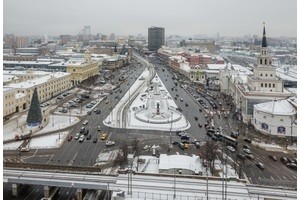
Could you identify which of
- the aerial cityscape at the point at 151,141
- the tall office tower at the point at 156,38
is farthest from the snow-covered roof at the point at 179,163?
the tall office tower at the point at 156,38

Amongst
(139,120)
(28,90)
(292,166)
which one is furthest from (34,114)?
(292,166)

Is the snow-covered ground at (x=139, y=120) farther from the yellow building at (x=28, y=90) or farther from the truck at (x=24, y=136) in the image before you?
the yellow building at (x=28, y=90)

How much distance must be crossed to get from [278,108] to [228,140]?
316 centimetres

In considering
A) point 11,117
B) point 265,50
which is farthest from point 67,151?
point 265,50

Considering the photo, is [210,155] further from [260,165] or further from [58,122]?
[58,122]

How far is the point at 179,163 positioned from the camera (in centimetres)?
1093

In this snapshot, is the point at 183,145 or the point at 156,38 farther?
the point at 156,38

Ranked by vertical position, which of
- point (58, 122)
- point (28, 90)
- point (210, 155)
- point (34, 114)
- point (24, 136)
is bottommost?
point (210, 155)

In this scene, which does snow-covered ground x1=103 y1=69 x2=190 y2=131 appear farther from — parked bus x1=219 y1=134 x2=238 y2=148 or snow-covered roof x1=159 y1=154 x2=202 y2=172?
snow-covered roof x1=159 y1=154 x2=202 y2=172

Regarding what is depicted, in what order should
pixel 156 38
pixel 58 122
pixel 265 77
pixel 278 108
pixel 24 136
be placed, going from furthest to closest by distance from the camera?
pixel 156 38, pixel 265 77, pixel 58 122, pixel 278 108, pixel 24 136

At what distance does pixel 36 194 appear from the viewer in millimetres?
9602

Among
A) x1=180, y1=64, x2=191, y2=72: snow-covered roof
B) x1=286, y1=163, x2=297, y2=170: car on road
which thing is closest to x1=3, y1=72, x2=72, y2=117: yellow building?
x1=286, y1=163, x2=297, y2=170: car on road

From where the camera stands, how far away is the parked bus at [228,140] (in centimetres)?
1380

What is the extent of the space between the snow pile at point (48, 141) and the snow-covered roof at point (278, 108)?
9.01 m
